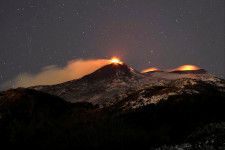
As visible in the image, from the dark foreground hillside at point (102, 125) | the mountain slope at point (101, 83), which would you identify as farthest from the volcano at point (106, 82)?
the dark foreground hillside at point (102, 125)

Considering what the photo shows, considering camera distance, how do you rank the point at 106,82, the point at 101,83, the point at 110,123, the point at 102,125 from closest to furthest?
the point at 102,125
the point at 110,123
the point at 106,82
the point at 101,83

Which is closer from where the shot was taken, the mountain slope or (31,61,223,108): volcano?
(31,61,223,108): volcano

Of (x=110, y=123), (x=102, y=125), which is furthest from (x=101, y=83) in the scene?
(x=102, y=125)

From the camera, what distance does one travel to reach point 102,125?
44.7 ft

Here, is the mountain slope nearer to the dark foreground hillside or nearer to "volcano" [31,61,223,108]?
"volcano" [31,61,223,108]

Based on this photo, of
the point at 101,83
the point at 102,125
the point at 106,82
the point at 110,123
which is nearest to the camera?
the point at 102,125

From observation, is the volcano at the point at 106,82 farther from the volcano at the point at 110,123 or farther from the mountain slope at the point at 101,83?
the volcano at the point at 110,123

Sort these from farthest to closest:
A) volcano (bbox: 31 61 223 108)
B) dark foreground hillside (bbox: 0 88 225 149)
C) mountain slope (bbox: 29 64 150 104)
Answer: mountain slope (bbox: 29 64 150 104) → volcano (bbox: 31 61 223 108) → dark foreground hillside (bbox: 0 88 225 149)

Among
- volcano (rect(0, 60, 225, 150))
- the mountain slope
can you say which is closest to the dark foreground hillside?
volcano (rect(0, 60, 225, 150))

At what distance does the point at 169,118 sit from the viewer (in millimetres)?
25188

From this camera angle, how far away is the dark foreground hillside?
12719 millimetres

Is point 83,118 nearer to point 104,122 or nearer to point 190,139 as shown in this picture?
point 104,122

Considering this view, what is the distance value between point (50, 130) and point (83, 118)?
331 centimetres

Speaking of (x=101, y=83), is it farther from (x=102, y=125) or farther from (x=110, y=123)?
(x=102, y=125)
